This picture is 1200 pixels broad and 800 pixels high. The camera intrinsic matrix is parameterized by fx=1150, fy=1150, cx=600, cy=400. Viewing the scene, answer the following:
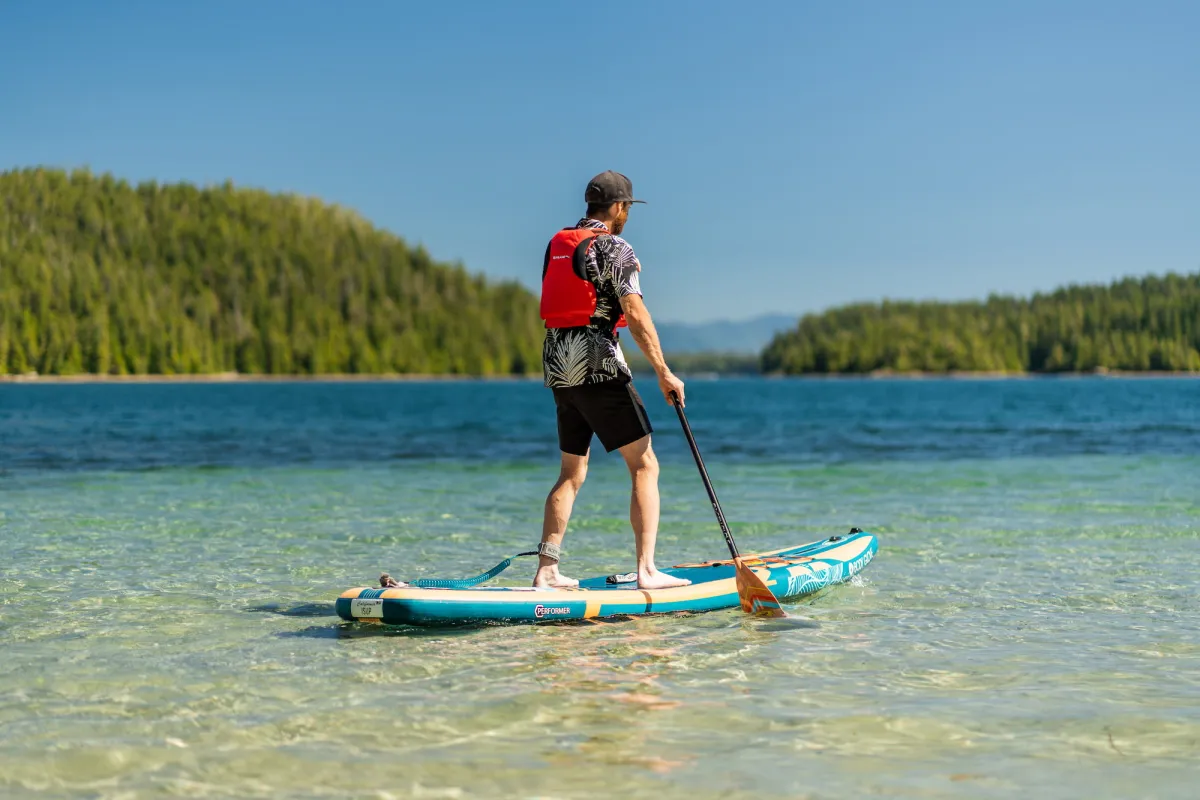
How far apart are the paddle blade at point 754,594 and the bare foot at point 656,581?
466mm

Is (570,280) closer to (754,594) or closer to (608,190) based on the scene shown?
(608,190)

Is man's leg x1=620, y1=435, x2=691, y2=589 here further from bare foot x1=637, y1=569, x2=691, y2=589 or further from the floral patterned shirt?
the floral patterned shirt

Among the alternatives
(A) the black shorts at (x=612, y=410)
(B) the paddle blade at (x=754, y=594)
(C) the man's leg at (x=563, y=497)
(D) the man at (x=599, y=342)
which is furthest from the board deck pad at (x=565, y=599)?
(A) the black shorts at (x=612, y=410)

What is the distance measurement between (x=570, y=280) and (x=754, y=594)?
105 inches

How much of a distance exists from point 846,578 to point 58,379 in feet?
677

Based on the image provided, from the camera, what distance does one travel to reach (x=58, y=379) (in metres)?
194

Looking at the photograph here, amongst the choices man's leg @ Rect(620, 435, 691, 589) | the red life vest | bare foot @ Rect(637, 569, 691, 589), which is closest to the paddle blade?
bare foot @ Rect(637, 569, 691, 589)

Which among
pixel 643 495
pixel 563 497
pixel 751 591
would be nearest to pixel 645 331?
pixel 643 495

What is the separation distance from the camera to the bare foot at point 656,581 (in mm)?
8523

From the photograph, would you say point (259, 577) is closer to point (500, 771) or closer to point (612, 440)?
point (612, 440)

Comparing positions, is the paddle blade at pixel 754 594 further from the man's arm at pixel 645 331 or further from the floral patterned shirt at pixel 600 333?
the floral patterned shirt at pixel 600 333

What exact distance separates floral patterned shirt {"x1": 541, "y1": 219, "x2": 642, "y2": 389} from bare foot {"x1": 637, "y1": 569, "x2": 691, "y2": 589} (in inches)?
60.9

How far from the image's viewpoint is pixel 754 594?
8430 mm

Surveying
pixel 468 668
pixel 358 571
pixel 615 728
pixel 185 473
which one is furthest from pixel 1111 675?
pixel 185 473
